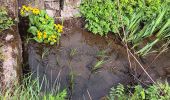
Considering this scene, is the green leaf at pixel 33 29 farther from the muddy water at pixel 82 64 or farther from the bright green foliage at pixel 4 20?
the bright green foliage at pixel 4 20

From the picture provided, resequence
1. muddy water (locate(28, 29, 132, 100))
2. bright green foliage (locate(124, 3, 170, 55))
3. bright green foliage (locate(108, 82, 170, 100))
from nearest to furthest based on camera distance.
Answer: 1. bright green foliage (locate(108, 82, 170, 100))
2. muddy water (locate(28, 29, 132, 100))
3. bright green foliage (locate(124, 3, 170, 55))

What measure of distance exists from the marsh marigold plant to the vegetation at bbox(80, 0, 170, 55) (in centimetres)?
65

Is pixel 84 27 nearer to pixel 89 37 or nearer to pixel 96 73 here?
pixel 89 37

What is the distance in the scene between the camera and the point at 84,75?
552cm

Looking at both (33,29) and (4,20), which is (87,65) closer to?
(33,29)

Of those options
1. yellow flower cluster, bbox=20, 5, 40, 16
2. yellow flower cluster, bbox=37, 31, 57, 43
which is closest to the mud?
yellow flower cluster, bbox=37, 31, 57, 43

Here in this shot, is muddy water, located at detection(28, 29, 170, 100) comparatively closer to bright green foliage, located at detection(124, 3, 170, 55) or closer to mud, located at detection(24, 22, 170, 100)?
mud, located at detection(24, 22, 170, 100)

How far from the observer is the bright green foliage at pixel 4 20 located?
16.8ft

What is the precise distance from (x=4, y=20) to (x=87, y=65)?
1.49m

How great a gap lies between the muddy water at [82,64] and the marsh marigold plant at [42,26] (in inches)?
5.9

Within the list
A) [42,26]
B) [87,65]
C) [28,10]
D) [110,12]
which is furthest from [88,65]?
[28,10]

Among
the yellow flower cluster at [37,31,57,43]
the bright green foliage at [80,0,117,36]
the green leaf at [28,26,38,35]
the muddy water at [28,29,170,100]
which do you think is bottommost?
the muddy water at [28,29,170,100]

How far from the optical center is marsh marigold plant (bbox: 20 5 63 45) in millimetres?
5770

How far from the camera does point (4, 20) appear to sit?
5.17 m
